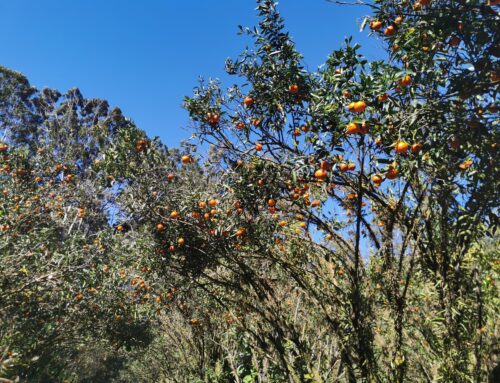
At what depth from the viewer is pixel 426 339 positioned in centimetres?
371

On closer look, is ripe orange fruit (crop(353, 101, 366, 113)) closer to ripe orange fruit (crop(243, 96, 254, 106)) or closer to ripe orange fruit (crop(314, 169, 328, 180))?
ripe orange fruit (crop(314, 169, 328, 180))

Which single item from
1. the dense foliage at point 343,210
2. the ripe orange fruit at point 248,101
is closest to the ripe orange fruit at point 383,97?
the dense foliage at point 343,210

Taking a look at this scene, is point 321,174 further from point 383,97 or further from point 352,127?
point 383,97

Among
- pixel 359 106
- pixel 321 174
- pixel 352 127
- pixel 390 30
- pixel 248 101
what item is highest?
pixel 248 101

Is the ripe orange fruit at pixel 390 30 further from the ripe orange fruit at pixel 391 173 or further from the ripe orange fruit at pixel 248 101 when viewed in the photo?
the ripe orange fruit at pixel 248 101

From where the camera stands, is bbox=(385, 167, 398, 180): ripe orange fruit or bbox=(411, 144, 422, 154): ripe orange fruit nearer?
bbox=(411, 144, 422, 154): ripe orange fruit

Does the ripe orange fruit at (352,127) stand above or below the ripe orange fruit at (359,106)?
below

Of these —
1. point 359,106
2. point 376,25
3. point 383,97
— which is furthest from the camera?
point 376,25

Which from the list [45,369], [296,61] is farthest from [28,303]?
[296,61]

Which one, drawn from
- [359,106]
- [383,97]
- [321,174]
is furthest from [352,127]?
[321,174]

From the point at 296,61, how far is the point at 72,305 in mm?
7000

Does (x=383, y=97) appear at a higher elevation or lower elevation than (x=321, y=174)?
higher

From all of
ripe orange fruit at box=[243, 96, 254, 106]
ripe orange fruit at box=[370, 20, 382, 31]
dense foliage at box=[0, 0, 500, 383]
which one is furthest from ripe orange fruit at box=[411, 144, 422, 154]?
ripe orange fruit at box=[243, 96, 254, 106]

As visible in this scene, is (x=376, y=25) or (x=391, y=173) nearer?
(x=391, y=173)
